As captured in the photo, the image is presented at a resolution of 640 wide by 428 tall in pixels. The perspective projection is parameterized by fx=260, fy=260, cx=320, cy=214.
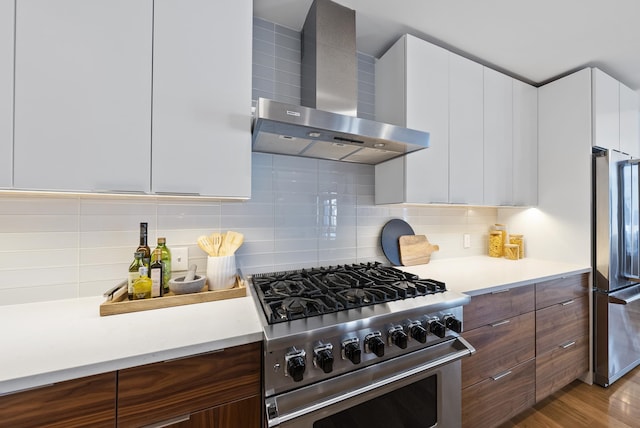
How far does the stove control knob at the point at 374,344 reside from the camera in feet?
3.14

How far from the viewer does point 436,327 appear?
1107 millimetres

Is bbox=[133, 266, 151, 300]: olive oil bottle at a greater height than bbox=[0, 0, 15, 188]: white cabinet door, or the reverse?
bbox=[0, 0, 15, 188]: white cabinet door

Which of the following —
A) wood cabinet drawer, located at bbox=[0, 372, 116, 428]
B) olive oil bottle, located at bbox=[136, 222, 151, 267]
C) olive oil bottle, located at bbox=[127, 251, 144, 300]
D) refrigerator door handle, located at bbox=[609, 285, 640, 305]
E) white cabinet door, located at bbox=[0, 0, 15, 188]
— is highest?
white cabinet door, located at bbox=[0, 0, 15, 188]

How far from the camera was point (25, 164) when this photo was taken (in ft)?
2.83

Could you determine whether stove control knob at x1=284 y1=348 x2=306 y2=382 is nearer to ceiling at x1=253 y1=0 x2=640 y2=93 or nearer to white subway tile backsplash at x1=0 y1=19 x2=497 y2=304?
white subway tile backsplash at x1=0 y1=19 x2=497 y2=304

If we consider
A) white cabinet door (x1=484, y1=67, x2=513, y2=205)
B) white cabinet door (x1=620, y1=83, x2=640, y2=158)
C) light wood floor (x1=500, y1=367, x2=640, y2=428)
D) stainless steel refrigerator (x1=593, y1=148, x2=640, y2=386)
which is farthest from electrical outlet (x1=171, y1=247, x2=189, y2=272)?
white cabinet door (x1=620, y1=83, x2=640, y2=158)

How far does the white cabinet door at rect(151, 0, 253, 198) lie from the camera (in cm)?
103

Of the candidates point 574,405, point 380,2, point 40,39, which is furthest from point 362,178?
point 574,405

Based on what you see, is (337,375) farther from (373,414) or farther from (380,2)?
(380,2)

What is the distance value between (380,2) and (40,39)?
1509 mm

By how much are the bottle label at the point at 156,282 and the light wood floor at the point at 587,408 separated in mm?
2093

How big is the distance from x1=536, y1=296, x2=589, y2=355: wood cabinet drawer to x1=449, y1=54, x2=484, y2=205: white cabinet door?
826 millimetres

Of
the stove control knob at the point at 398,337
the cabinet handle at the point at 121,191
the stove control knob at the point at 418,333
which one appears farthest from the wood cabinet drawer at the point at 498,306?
the cabinet handle at the point at 121,191

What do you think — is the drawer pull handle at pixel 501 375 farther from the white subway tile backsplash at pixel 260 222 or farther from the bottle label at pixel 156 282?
the bottle label at pixel 156 282
